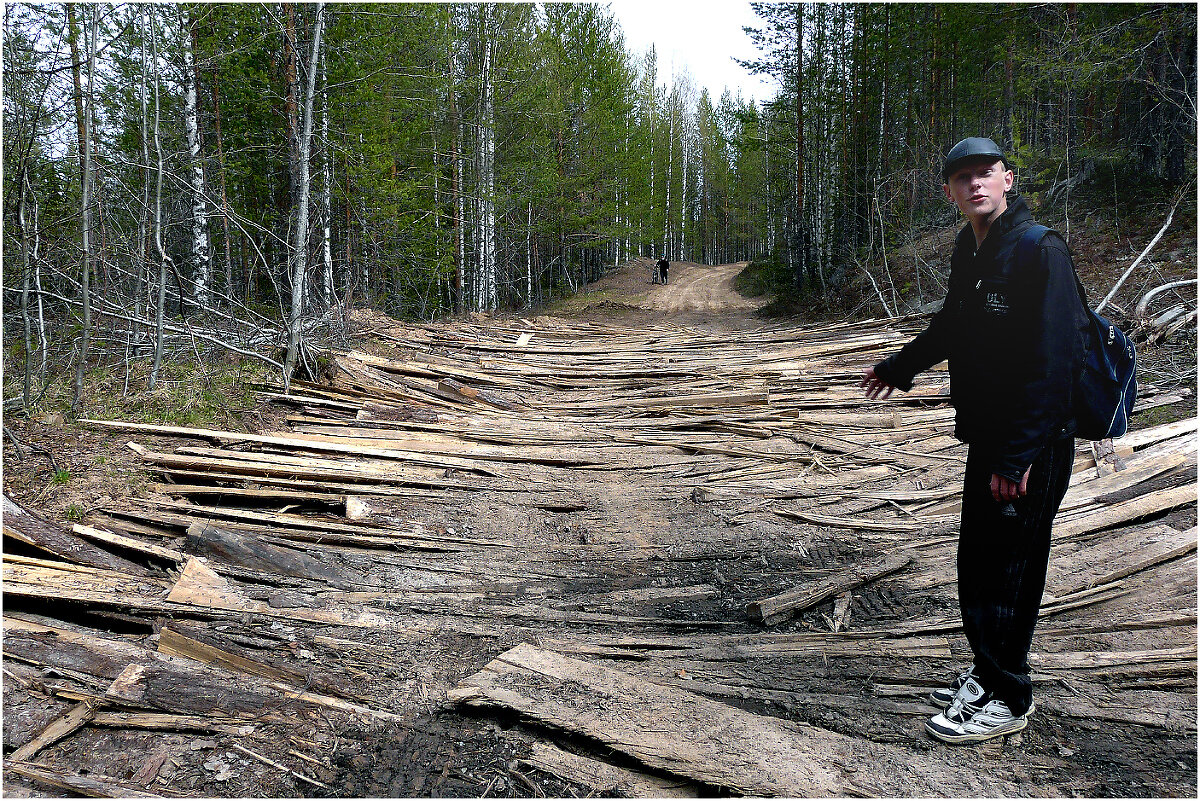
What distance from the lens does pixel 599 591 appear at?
172 inches

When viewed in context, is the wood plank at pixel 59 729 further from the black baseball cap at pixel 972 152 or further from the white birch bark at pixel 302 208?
the white birch bark at pixel 302 208

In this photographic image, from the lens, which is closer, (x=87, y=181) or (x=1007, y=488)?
(x=1007, y=488)

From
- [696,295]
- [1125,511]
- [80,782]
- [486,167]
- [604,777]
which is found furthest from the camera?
[696,295]

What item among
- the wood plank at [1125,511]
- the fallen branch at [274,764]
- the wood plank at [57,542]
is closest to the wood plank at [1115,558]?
the wood plank at [1125,511]

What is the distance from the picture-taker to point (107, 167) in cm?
714

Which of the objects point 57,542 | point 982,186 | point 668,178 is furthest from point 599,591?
point 668,178

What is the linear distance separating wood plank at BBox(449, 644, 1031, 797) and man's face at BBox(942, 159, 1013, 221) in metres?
2.26

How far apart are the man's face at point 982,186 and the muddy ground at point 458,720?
2.18 m

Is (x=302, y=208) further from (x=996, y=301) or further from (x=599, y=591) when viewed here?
(x=996, y=301)

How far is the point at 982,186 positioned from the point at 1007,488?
124 cm

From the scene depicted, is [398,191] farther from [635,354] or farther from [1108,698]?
[1108,698]

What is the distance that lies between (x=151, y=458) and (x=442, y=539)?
2.65 meters

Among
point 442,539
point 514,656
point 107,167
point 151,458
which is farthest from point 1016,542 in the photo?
point 107,167

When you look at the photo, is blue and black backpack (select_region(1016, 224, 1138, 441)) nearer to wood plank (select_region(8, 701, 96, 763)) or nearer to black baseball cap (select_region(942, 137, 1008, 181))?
black baseball cap (select_region(942, 137, 1008, 181))
